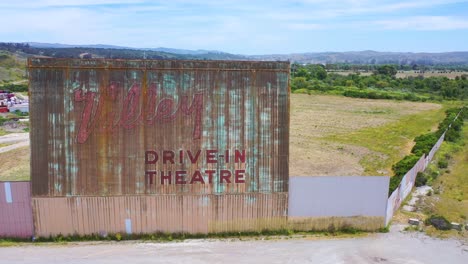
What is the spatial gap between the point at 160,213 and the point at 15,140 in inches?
1153

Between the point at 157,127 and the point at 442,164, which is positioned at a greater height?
the point at 157,127

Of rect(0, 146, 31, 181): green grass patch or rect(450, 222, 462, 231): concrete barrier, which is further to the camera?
rect(0, 146, 31, 181): green grass patch

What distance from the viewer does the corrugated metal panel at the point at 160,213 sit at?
59.6 ft

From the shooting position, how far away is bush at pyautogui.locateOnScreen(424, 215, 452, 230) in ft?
66.1

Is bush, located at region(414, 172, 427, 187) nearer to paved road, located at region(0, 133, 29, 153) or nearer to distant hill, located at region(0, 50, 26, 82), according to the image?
paved road, located at region(0, 133, 29, 153)

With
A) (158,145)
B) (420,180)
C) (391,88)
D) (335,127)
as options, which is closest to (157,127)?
(158,145)

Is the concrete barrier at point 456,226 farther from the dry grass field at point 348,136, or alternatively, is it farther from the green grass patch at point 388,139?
the green grass patch at point 388,139

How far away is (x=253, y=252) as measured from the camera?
1755cm

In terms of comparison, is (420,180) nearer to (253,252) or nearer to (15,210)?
(253,252)

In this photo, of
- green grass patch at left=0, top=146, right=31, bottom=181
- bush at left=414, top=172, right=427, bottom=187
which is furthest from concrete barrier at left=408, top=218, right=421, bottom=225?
green grass patch at left=0, top=146, right=31, bottom=181

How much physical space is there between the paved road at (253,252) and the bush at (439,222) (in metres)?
1.36

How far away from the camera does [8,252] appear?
1712 cm

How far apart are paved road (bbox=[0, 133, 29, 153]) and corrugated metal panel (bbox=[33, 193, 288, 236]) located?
889 inches

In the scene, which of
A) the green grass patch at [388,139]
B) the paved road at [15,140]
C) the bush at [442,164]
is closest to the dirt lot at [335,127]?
the green grass patch at [388,139]
